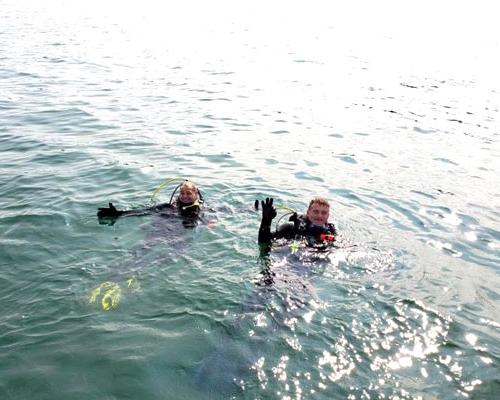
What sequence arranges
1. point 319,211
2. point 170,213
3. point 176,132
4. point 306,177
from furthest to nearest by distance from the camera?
point 176,132, point 306,177, point 170,213, point 319,211

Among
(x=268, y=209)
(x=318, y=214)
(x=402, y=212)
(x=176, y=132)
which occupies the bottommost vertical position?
(x=176, y=132)

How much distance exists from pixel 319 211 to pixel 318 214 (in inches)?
2.2

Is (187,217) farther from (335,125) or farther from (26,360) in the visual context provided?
(335,125)

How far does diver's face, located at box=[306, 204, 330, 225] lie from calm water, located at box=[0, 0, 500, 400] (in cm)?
54

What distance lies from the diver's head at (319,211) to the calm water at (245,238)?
0.55 metres

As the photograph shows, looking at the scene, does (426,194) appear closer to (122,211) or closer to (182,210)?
(182,210)

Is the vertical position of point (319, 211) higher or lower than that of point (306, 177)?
higher

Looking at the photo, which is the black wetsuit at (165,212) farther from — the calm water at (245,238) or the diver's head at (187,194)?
the calm water at (245,238)

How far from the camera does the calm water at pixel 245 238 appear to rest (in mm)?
5270

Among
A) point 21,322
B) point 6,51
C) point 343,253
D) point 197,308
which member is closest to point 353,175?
point 343,253

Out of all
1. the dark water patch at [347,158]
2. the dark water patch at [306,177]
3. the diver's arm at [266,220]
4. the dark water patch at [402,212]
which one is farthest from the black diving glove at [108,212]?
the dark water patch at [347,158]

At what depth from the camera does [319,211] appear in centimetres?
808

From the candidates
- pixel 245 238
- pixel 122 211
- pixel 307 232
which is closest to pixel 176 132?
pixel 122 211

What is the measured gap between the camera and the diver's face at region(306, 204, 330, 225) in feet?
26.5
